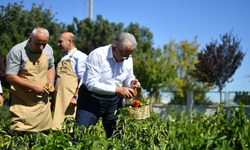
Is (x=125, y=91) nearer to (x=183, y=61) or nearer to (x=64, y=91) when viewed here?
(x=64, y=91)

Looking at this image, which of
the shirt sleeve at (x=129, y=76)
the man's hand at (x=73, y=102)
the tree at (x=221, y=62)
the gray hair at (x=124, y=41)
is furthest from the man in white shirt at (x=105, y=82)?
the tree at (x=221, y=62)

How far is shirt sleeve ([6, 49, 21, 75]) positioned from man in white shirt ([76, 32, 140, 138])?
1.02 m

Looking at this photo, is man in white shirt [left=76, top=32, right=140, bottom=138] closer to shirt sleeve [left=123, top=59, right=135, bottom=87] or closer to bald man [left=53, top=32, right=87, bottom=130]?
shirt sleeve [left=123, top=59, right=135, bottom=87]

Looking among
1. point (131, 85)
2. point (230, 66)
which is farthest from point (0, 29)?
point (131, 85)

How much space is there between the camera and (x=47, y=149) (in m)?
1.95

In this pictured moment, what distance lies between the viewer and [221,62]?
2453 centimetres

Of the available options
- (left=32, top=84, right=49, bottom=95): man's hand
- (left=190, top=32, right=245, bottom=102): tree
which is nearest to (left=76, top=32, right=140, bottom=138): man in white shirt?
(left=32, top=84, right=49, bottom=95): man's hand

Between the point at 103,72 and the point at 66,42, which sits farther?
the point at 66,42

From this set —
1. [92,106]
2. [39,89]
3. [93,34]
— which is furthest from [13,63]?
[93,34]

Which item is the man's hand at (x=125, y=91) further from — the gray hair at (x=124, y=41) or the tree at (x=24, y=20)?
the tree at (x=24, y=20)

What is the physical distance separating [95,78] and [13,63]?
1.31m

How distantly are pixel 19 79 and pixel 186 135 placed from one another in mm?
2964

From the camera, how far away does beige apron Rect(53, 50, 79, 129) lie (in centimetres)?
550

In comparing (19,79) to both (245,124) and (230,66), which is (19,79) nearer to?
(245,124)
